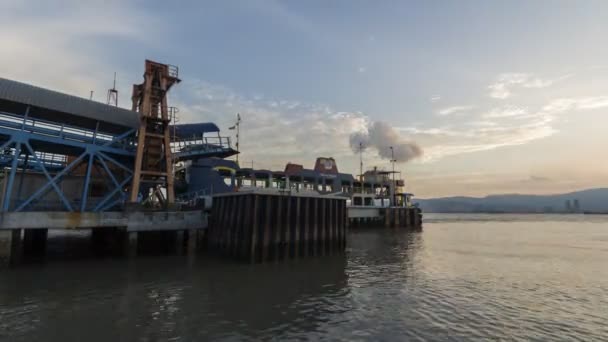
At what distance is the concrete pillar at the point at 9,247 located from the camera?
19075 millimetres

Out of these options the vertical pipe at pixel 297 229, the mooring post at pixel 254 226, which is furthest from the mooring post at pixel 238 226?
the vertical pipe at pixel 297 229

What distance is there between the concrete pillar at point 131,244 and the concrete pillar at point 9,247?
6154 millimetres

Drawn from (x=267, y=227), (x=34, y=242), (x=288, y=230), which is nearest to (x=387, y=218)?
(x=288, y=230)

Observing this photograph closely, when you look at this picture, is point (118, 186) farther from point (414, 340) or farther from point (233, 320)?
point (414, 340)

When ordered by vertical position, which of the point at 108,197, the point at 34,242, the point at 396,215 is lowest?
the point at 34,242

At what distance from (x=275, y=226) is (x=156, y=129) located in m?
16.5

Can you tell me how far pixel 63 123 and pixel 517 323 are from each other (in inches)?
1318

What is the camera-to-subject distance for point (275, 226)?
894 inches

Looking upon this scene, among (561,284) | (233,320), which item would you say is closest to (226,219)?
(233,320)

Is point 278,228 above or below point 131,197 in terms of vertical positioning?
below

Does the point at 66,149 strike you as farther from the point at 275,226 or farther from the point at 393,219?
the point at 393,219

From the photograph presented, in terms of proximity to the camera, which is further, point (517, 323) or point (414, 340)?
point (517, 323)

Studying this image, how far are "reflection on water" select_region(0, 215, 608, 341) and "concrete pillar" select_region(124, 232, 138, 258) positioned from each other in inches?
49.4

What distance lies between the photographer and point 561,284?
692 inches
